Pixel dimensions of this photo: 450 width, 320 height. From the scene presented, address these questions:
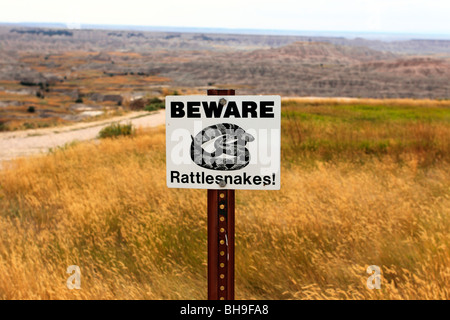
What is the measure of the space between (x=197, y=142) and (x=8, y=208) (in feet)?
17.8

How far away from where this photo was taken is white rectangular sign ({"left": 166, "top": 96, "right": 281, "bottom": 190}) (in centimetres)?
216

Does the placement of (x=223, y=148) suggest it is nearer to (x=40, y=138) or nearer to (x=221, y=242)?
(x=221, y=242)

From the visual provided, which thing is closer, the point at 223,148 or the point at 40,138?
the point at 223,148

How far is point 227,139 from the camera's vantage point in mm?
2170

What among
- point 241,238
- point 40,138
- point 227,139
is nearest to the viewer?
point 227,139

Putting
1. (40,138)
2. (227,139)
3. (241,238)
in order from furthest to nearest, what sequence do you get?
(40,138) < (241,238) < (227,139)

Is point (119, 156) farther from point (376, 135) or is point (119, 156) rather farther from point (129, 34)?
point (129, 34)

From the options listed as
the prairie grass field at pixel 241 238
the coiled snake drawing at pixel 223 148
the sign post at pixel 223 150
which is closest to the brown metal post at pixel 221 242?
the sign post at pixel 223 150

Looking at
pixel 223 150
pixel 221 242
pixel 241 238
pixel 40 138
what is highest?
pixel 223 150

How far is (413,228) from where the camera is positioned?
4660mm

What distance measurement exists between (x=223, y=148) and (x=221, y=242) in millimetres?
462

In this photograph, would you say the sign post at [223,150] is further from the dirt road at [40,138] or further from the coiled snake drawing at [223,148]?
the dirt road at [40,138]

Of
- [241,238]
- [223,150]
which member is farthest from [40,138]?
[223,150]

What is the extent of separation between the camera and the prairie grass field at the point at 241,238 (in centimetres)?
386
